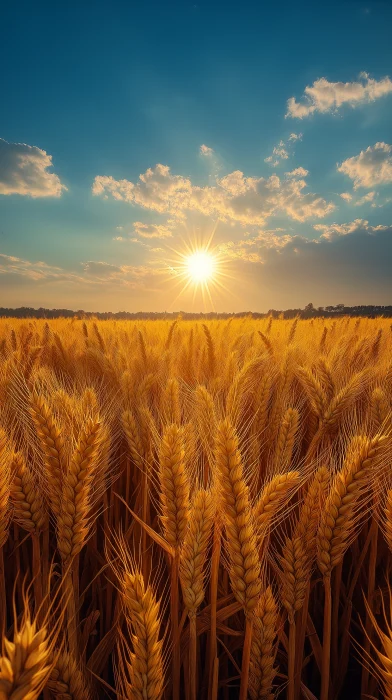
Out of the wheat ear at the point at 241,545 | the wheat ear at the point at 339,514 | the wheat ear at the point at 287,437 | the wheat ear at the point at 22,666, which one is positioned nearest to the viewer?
the wheat ear at the point at 22,666

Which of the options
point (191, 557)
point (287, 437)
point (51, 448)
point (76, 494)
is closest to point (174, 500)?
point (191, 557)

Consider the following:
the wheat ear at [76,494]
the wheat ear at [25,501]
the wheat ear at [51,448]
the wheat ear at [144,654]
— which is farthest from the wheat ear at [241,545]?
the wheat ear at [25,501]

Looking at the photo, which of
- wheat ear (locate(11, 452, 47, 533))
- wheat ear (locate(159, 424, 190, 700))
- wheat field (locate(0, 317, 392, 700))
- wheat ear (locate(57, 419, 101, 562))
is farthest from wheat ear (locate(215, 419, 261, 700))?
wheat ear (locate(11, 452, 47, 533))

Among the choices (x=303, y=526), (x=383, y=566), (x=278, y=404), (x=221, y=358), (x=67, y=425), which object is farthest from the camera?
(x=221, y=358)

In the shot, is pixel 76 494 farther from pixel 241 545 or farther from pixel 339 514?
pixel 339 514

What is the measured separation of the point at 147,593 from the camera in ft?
2.38

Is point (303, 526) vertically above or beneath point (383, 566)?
above

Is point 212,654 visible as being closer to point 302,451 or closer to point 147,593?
point 147,593

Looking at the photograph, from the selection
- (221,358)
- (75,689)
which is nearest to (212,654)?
(75,689)

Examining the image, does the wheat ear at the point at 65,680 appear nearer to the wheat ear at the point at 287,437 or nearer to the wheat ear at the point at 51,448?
the wheat ear at the point at 51,448

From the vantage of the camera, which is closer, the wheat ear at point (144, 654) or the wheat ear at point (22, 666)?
the wheat ear at point (22, 666)

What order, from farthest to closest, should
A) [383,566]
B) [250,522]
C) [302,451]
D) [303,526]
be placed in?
[302,451] → [383,566] → [303,526] → [250,522]

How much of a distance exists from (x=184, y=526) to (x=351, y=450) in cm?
58

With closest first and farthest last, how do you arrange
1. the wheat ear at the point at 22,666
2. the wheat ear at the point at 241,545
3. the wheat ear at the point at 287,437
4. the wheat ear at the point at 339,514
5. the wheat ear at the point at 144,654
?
1. the wheat ear at the point at 22,666
2. the wheat ear at the point at 144,654
3. the wheat ear at the point at 241,545
4. the wheat ear at the point at 339,514
5. the wheat ear at the point at 287,437
